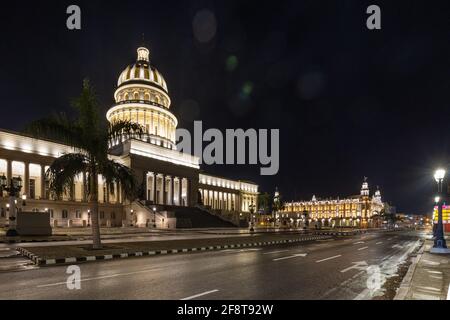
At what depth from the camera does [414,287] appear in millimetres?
9383

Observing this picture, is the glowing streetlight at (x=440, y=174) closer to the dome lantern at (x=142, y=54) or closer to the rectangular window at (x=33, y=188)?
the rectangular window at (x=33, y=188)

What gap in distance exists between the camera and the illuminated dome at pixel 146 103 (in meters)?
91.4

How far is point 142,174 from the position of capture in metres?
75.0

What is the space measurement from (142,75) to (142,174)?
116ft

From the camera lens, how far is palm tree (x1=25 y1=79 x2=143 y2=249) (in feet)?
65.4

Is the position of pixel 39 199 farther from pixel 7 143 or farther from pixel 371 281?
pixel 371 281

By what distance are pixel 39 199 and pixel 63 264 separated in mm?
46744

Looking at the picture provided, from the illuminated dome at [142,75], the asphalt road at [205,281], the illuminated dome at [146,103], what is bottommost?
the asphalt road at [205,281]

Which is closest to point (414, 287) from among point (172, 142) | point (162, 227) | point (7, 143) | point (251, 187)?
point (162, 227)

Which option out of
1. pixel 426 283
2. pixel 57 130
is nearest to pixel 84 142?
pixel 57 130

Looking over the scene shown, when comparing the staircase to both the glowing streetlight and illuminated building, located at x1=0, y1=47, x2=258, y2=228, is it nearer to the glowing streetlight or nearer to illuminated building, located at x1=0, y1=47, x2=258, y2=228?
illuminated building, located at x1=0, y1=47, x2=258, y2=228

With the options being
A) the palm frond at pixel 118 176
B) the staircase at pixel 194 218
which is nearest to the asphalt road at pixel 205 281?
the palm frond at pixel 118 176

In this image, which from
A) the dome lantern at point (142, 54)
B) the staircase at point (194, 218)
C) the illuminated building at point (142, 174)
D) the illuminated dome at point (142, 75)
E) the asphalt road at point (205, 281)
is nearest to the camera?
the asphalt road at point (205, 281)
